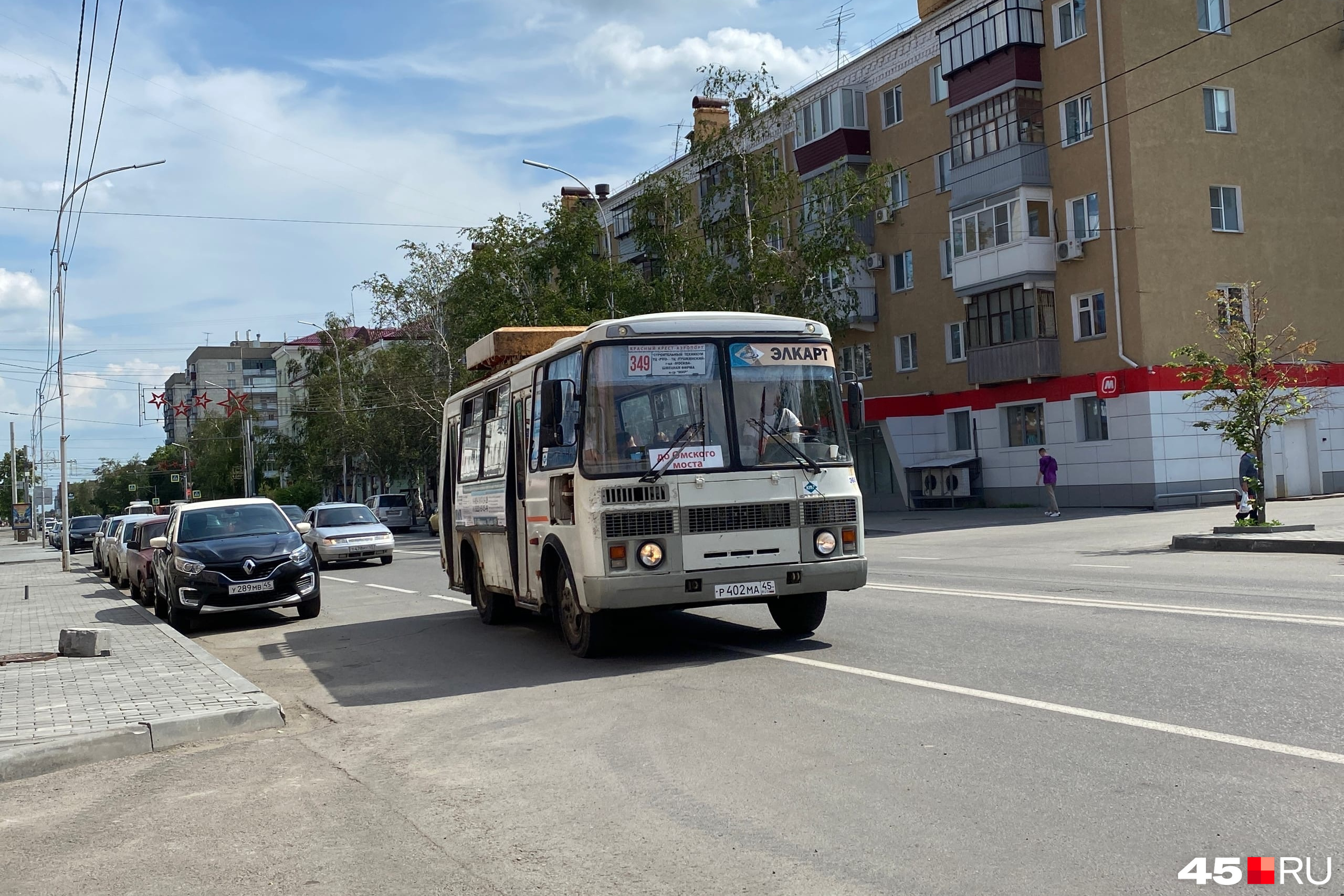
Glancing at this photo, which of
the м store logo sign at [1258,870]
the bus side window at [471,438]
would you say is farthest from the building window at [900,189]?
the м store logo sign at [1258,870]

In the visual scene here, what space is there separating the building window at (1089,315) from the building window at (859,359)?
421 inches

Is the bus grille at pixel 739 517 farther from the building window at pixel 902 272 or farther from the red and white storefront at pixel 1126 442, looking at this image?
the building window at pixel 902 272

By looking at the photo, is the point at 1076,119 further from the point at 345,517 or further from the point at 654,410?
the point at 654,410

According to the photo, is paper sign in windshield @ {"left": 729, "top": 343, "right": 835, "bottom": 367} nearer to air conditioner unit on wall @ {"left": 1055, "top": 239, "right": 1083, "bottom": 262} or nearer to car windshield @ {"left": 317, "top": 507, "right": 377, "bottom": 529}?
car windshield @ {"left": 317, "top": 507, "right": 377, "bottom": 529}

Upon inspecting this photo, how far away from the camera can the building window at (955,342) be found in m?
41.9

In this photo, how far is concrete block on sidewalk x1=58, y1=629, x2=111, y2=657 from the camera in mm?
12789

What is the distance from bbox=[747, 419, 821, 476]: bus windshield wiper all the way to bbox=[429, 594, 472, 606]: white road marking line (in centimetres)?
814

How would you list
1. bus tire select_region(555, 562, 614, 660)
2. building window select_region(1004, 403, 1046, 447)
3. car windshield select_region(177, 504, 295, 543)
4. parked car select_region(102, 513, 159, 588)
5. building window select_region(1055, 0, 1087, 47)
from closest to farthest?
bus tire select_region(555, 562, 614, 660) → car windshield select_region(177, 504, 295, 543) → parked car select_region(102, 513, 159, 588) → building window select_region(1055, 0, 1087, 47) → building window select_region(1004, 403, 1046, 447)

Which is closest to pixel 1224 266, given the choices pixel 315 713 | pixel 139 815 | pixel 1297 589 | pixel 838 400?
pixel 1297 589

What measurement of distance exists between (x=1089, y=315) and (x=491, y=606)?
26.2 meters

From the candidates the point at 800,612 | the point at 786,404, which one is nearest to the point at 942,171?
the point at 800,612

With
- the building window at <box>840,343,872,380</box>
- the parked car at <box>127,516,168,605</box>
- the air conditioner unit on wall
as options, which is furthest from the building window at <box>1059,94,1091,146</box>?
the parked car at <box>127,516,168,605</box>

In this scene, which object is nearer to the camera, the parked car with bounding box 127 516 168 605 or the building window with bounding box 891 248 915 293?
the parked car with bounding box 127 516 168 605

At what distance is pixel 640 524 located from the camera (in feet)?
32.3
